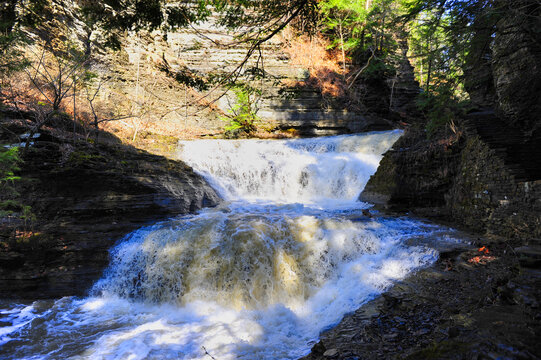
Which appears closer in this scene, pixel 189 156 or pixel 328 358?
pixel 328 358

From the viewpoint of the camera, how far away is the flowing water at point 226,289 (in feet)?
14.0

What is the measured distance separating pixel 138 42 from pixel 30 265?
1727 cm

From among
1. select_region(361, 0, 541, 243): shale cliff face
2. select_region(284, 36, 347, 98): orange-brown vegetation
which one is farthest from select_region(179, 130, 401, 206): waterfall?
select_region(284, 36, 347, 98): orange-brown vegetation

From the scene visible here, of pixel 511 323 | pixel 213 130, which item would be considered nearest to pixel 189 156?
pixel 213 130

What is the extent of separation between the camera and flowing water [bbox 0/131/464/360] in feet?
14.0

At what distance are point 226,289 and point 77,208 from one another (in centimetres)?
535

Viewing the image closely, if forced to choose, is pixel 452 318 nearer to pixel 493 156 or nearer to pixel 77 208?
pixel 493 156

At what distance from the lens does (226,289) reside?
5508 millimetres

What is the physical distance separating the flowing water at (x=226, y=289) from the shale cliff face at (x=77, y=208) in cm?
51

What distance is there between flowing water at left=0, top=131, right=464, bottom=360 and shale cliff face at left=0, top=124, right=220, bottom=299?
1.67ft

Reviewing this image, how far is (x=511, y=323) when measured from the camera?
7.89 feet

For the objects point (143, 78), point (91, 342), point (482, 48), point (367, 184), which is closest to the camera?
point (91, 342)

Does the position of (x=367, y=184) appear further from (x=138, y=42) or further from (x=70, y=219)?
(x=138, y=42)

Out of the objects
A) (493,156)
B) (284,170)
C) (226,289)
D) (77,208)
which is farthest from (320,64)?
(226,289)
